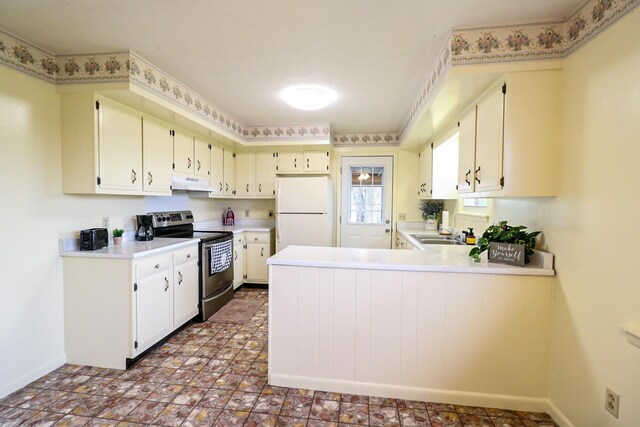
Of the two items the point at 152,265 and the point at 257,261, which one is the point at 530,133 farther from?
the point at 257,261

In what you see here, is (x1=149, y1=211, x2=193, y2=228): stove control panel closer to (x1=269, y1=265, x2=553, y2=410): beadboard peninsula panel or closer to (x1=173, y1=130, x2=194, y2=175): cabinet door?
(x1=173, y1=130, x2=194, y2=175): cabinet door

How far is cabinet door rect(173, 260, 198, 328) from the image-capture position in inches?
107

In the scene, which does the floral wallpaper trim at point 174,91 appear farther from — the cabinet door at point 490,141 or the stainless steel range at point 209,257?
the cabinet door at point 490,141

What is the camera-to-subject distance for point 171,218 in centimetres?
330

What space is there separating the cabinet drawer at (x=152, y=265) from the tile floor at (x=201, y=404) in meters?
0.72

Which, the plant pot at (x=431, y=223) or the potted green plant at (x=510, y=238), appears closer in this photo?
the potted green plant at (x=510, y=238)

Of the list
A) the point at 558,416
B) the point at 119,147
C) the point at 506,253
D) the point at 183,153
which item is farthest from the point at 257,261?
the point at 558,416

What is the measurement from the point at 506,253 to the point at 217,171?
351 cm

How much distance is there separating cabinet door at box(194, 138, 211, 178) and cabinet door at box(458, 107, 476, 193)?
292 centimetres

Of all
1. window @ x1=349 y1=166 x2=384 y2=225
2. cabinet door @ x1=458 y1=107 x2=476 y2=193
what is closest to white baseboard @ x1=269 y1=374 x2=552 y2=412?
cabinet door @ x1=458 y1=107 x2=476 y2=193

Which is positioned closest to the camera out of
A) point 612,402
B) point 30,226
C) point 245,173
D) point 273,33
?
point 612,402

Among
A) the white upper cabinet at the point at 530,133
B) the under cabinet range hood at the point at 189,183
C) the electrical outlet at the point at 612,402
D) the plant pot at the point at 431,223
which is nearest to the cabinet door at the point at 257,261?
the under cabinet range hood at the point at 189,183

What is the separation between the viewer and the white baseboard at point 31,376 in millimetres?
1888

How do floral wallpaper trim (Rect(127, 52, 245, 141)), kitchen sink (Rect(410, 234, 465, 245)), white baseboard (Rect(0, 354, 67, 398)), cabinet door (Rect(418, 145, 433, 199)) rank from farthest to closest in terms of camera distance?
1. cabinet door (Rect(418, 145, 433, 199))
2. kitchen sink (Rect(410, 234, 465, 245))
3. floral wallpaper trim (Rect(127, 52, 245, 141))
4. white baseboard (Rect(0, 354, 67, 398))
